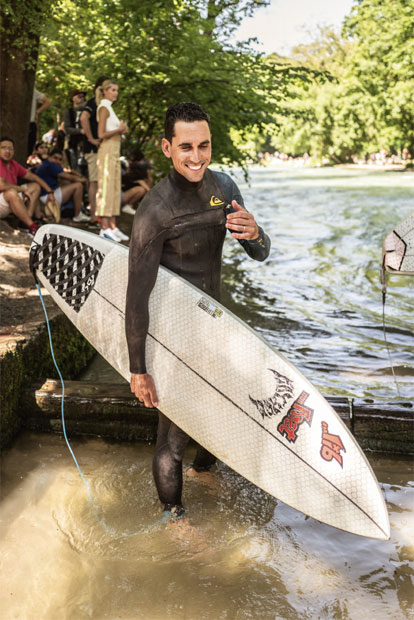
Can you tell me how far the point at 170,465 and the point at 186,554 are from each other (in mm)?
418

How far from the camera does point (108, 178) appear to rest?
8641 millimetres

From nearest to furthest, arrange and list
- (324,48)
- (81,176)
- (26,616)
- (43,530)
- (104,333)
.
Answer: (26,616)
(43,530)
(104,333)
(81,176)
(324,48)

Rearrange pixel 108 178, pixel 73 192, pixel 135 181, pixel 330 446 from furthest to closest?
pixel 135 181 < pixel 73 192 < pixel 108 178 < pixel 330 446

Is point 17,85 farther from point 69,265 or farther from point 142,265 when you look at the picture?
point 142,265

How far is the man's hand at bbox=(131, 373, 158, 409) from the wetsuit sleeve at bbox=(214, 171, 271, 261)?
2.53 ft

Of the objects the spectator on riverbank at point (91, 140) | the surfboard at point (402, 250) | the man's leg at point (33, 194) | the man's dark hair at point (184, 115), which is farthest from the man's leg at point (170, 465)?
the spectator on riverbank at point (91, 140)

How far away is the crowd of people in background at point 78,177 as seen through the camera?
8070 millimetres

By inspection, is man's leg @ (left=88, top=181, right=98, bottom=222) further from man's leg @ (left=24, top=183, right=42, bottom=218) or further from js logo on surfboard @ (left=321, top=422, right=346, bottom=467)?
js logo on surfboard @ (left=321, top=422, right=346, bottom=467)

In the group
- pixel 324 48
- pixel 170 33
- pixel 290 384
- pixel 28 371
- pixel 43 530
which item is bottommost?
pixel 43 530

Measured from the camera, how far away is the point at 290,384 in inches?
125

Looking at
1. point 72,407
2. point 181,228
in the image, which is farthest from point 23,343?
point 181,228

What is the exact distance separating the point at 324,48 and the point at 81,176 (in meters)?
63.1

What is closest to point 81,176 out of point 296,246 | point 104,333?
point 296,246

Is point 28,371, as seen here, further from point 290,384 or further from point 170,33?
point 170,33
